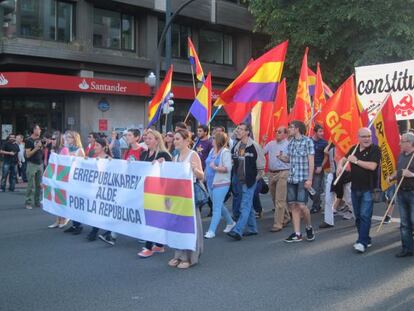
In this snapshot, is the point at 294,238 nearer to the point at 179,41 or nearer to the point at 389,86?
the point at 389,86

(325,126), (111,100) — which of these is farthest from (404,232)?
(111,100)

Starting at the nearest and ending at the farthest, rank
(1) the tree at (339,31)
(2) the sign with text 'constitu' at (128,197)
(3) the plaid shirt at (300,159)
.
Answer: (2) the sign with text 'constitu' at (128,197), (3) the plaid shirt at (300,159), (1) the tree at (339,31)

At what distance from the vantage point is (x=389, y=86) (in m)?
9.10

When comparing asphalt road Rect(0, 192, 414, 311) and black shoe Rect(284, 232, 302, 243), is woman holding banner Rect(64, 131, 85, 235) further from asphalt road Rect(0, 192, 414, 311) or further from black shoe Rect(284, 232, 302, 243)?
black shoe Rect(284, 232, 302, 243)

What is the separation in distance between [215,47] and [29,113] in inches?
475

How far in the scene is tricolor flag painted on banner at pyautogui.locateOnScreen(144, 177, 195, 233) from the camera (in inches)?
251

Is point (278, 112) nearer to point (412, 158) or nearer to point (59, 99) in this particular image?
point (412, 158)

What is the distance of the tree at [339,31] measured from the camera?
20562mm

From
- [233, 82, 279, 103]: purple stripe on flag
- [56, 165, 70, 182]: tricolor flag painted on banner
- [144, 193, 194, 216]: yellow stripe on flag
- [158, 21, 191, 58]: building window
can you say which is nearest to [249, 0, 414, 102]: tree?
[158, 21, 191, 58]: building window

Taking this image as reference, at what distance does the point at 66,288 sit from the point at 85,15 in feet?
65.9

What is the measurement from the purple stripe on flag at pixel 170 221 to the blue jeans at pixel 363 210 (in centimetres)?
246

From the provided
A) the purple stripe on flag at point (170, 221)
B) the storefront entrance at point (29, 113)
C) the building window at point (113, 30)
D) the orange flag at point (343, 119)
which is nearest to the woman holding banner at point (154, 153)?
the purple stripe on flag at point (170, 221)

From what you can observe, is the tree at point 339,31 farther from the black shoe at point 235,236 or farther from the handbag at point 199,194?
the handbag at point 199,194

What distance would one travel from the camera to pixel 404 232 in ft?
23.0
